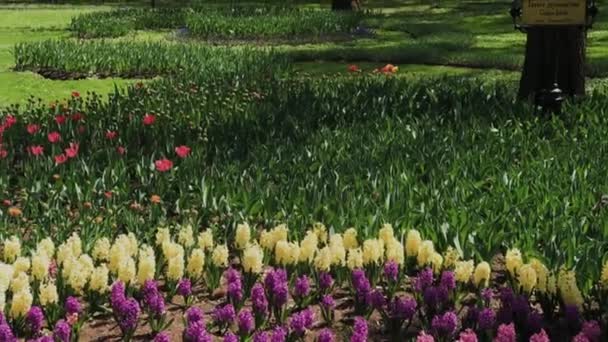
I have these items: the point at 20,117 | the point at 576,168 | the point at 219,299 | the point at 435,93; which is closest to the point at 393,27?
the point at 435,93

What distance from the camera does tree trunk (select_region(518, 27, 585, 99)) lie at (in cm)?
859

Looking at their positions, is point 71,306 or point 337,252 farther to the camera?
point 337,252

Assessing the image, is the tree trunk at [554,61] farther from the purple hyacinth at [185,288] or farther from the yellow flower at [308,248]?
the purple hyacinth at [185,288]

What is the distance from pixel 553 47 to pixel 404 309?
5.52 metres

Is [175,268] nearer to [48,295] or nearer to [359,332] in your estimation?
[48,295]

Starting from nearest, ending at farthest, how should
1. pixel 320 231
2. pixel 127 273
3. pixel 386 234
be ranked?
pixel 127 273
pixel 386 234
pixel 320 231

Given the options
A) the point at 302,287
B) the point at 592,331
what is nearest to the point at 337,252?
the point at 302,287

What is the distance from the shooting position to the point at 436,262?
14.0 feet

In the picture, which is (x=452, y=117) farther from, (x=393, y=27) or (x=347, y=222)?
(x=393, y=27)

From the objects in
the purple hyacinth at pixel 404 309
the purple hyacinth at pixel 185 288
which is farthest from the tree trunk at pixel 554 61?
the purple hyacinth at pixel 185 288

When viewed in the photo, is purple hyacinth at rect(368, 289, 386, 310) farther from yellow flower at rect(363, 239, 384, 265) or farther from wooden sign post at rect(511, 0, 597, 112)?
wooden sign post at rect(511, 0, 597, 112)

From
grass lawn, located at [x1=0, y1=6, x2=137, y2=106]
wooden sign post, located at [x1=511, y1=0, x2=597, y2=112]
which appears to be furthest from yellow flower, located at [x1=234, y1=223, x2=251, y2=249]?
grass lawn, located at [x1=0, y1=6, x2=137, y2=106]

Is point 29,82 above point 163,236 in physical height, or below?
below

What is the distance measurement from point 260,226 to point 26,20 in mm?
28133
